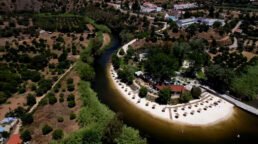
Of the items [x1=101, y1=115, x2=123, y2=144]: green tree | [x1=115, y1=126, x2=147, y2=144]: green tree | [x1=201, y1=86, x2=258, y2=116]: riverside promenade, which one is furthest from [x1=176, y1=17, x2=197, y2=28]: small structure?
[x1=101, y1=115, x2=123, y2=144]: green tree

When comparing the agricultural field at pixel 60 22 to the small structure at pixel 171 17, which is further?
the small structure at pixel 171 17

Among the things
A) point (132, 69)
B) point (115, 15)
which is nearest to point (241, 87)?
point (132, 69)

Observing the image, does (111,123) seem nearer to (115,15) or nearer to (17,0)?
(115,15)

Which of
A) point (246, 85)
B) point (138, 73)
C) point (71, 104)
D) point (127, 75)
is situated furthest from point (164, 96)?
point (71, 104)

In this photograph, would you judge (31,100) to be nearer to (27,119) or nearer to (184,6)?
(27,119)

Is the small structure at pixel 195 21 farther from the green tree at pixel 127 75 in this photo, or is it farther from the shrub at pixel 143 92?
the shrub at pixel 143 92

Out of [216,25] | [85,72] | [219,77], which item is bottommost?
[85,72]

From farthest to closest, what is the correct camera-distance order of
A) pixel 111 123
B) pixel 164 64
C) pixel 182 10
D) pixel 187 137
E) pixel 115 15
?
pixel 182 10, pixel 115 15, pixel 164 64, pixel 187 137, pixel 111 123

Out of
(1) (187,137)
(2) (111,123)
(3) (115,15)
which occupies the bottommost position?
(1) (187,137)

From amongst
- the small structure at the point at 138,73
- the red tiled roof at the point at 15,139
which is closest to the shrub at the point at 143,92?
the small structure at the point at 138,73
